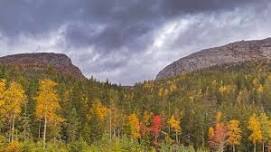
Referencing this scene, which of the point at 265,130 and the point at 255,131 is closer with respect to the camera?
the point at 255,131

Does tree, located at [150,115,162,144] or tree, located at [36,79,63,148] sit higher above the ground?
tree, located at [36,79,63,148]

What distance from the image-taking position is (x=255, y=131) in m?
122

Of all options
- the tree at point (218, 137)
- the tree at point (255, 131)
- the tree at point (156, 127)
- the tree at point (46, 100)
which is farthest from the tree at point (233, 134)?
the tree at point (46, 100)

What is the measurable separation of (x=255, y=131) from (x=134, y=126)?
31.7 metres

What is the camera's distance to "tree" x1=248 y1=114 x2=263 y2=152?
120938 millimetres

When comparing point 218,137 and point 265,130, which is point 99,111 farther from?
point 265,130

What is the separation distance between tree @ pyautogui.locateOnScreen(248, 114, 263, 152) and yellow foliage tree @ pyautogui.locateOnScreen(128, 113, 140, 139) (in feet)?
96.5

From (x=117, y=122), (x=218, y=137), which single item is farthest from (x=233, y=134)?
(x=117, y=122)

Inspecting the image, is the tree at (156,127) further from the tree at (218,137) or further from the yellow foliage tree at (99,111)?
the yellow foliage tree at (99,111)

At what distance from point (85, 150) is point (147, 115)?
264 ft

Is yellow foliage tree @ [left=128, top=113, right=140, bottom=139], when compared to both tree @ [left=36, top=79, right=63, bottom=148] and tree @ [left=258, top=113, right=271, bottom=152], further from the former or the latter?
tree @ [left=36, top=79, right=63, bottom=148]

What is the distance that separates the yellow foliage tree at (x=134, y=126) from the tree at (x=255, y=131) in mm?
29421

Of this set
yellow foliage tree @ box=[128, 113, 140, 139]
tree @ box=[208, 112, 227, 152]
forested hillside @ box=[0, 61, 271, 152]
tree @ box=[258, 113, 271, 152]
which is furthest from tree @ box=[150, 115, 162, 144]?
tree @ box=[258, 113, 271, 152]

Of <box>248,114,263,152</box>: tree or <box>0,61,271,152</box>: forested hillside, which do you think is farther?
<box>248,114,263,152</box>: tree
